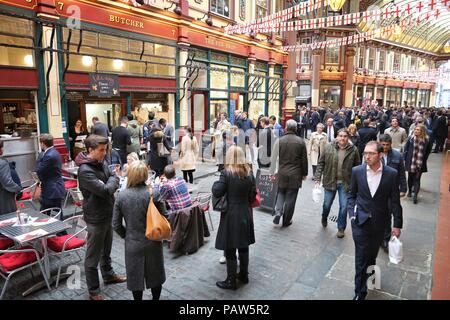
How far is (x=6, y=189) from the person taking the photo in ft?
16.3

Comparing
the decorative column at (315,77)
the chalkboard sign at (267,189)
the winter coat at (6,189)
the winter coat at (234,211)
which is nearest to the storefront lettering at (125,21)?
the chalkboard sign at (267,189)

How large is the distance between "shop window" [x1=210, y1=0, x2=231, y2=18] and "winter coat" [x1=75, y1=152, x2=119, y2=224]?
1293cm

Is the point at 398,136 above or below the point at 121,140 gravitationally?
above

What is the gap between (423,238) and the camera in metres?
6.17

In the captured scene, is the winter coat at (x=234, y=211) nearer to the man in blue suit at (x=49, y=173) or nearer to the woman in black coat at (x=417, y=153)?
the man in blue suit at (x=49, y=173)

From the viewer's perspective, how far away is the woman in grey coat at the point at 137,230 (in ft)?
11.7

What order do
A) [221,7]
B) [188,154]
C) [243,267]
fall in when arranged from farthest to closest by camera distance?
1. [221,7]
2. [188,154]
3. [243,267]

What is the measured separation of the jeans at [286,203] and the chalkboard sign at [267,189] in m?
0.68

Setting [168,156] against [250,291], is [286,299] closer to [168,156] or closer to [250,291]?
[250,291]

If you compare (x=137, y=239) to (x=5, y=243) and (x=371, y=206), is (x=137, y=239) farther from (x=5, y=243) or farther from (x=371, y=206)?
(x=371, y=206)

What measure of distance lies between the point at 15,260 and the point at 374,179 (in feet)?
14.7

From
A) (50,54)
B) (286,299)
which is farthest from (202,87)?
(286,299)

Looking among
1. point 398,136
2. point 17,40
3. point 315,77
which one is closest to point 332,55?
point 315,77

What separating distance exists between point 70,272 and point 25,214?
104 centimetres
